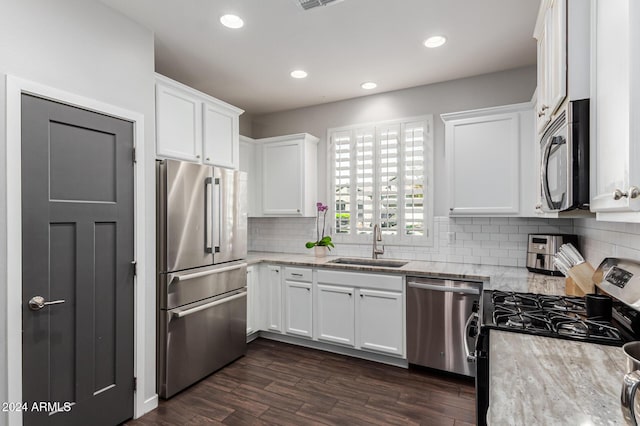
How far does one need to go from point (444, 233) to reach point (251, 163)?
2388 mm

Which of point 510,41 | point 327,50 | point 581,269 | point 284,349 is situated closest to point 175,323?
point 284,349

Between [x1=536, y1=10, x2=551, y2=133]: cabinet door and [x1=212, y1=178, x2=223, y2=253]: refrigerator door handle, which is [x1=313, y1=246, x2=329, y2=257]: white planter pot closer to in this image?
[x1=212, y1=178, x2=223, y2=253]: refrigerator door handle

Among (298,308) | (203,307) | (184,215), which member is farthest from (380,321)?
(184,215)

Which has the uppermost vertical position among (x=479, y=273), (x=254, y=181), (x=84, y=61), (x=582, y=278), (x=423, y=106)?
(x=423, y=106)

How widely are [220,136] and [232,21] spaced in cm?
105

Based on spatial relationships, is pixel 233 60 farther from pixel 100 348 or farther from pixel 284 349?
pixel 284 349

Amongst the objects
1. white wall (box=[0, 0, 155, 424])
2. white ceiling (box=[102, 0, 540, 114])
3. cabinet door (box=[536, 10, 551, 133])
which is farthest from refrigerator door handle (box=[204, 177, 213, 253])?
cabinet door (box=[536, 10, 551, 133])

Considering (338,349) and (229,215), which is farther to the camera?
(338,349)

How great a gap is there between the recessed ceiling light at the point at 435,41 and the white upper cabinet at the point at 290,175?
1682mm

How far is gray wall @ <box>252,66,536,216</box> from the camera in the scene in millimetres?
3268

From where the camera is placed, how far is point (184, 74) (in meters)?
3.31

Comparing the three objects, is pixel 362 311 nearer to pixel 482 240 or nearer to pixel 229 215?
pixel 482 240

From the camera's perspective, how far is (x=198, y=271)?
2768 mm

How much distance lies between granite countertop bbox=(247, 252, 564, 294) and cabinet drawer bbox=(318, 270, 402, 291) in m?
0.05
